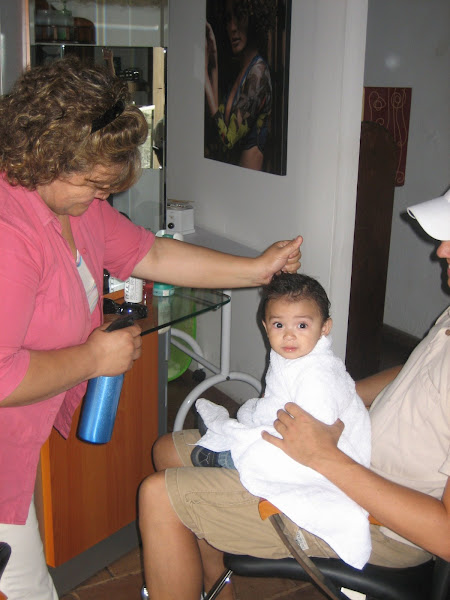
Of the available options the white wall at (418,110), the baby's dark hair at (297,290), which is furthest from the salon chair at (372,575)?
the white wall at (418,110)

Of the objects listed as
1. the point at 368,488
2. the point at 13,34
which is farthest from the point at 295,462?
the point at 13,34

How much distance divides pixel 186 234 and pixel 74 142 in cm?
210

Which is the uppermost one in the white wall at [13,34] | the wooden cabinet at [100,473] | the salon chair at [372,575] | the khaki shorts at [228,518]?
the white wall at [13,34]

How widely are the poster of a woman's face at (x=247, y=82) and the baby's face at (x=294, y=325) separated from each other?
1.38 metres

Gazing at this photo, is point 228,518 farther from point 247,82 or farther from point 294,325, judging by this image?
point 247,82

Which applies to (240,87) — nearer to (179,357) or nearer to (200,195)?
(200,195)

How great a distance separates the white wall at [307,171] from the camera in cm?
245

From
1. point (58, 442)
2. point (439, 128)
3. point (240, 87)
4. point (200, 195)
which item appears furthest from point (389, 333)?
point (58, 442)

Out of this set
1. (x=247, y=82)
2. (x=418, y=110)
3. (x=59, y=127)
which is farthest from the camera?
(x=418, y=110)

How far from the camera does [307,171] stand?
2713 mm

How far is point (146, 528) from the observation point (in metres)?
1.60

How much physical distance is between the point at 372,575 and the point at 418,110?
3.09 meters

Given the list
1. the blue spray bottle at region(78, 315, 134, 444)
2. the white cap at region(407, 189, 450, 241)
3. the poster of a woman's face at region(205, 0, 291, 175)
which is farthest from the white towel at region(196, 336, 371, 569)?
the poster of a woman's face at region(205, 0, 291, 175)

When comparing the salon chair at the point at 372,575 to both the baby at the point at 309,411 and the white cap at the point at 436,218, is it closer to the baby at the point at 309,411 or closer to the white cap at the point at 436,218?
the baby at the point at 309,411
